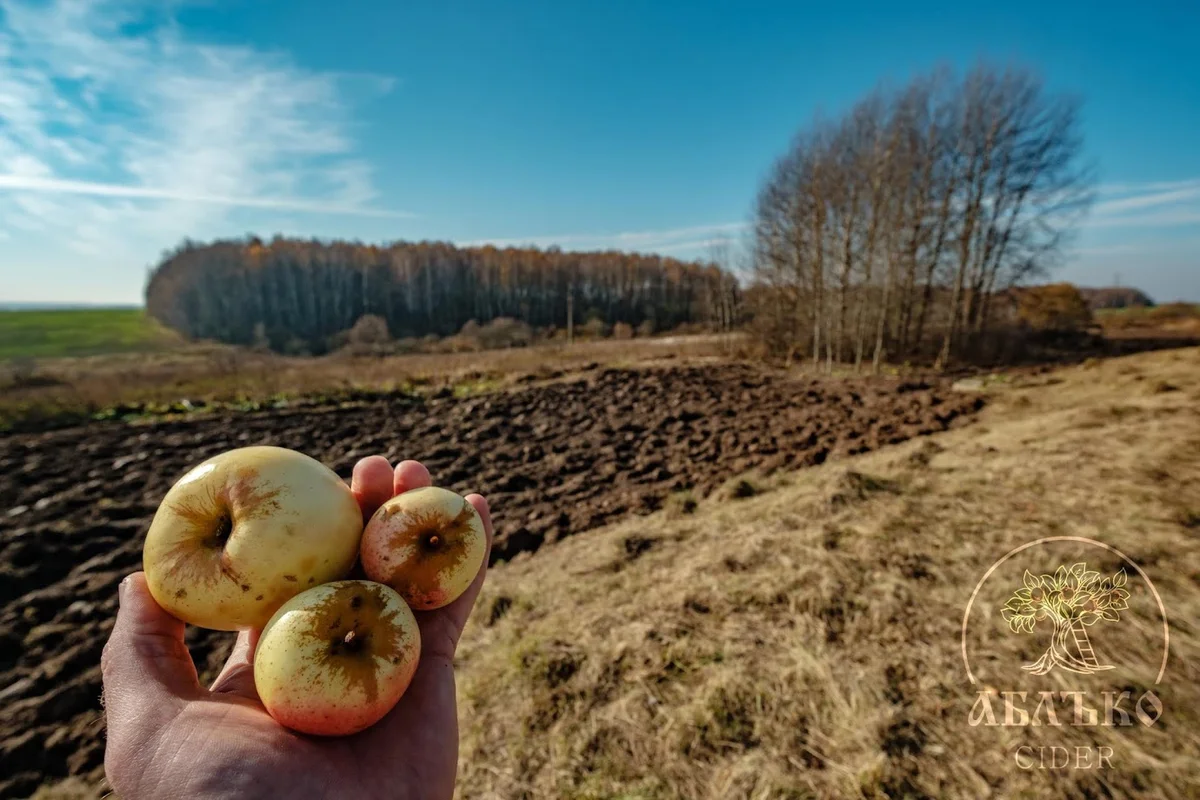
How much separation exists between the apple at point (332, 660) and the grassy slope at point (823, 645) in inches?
70.9

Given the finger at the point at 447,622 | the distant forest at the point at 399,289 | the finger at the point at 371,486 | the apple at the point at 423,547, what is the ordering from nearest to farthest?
the apple at the point at 423,547, the finger at the point at 447,622, the finger at the point at 371,486, the distant forest at the point at 399,289

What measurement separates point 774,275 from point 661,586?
25.1 meters

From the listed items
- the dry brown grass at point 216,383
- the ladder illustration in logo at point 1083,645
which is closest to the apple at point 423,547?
the ladder illustration in logo at point 1083,645

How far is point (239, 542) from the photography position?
1.52 m

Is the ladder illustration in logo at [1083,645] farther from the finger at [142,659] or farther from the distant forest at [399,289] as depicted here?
the distant forest at [399,289]

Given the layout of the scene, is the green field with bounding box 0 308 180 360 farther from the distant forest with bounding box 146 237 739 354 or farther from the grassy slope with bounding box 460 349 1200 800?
the grassy slope with bounding box 460 349 1200 800

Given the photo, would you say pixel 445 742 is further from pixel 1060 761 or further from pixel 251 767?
pixel 1060 761

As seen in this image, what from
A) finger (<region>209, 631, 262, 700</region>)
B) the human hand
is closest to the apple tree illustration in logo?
the human hand

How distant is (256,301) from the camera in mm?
67062

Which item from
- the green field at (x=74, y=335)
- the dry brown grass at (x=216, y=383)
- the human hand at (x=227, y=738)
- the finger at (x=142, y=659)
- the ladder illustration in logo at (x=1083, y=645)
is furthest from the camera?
the green field at (x=74, y=335)

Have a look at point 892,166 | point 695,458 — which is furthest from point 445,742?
point 892,166

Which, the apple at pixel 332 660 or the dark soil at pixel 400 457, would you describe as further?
the dark soil at pixel 400 457

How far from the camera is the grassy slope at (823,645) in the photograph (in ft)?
8.50

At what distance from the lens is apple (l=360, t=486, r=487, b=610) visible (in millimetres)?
1720
